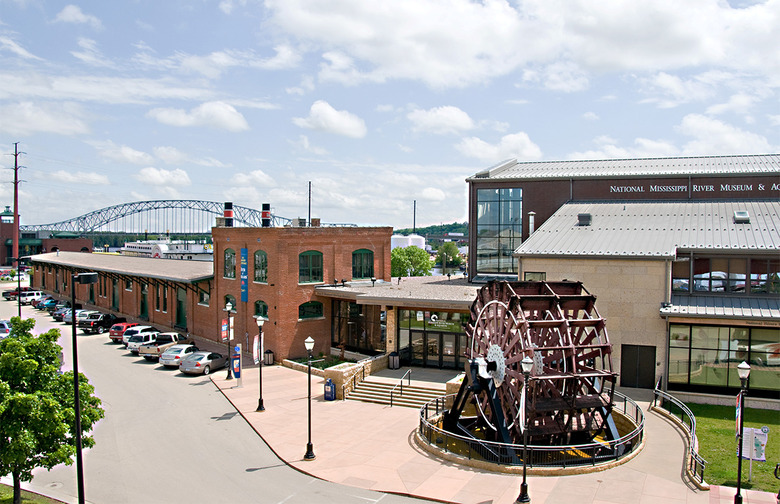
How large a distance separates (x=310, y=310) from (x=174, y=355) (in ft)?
27.2

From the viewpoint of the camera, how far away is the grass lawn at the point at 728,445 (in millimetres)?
17938

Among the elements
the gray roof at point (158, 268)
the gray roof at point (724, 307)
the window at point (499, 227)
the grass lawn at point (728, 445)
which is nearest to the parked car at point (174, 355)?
the gray roof at point (158, 268)

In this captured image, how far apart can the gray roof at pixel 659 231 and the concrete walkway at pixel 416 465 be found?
716cm

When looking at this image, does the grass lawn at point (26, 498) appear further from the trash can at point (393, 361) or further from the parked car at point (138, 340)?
the parked car at point (138, 340)

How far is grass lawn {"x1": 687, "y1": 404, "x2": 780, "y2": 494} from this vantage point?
1794 cm

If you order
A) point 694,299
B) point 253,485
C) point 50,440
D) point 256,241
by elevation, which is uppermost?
point 256,241

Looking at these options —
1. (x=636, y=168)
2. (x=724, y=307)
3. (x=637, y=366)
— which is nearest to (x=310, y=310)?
(x=637, y=366)

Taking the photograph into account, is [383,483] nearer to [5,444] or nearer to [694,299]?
[5,444]

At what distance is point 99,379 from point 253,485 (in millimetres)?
17887

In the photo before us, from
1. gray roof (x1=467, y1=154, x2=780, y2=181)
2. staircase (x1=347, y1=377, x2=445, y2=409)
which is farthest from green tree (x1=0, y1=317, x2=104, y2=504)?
gray roof (x1=467, y1=154, x2=780, y2=181)

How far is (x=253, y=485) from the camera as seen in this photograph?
61.6 ft

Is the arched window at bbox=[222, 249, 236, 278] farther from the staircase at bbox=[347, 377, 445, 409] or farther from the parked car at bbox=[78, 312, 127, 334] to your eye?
the staircase at bbox=[347, 377, 445, 409]

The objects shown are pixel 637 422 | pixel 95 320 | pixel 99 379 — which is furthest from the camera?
pixel 95 320

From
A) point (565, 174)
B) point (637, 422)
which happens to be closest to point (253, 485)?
point (637, 422)
